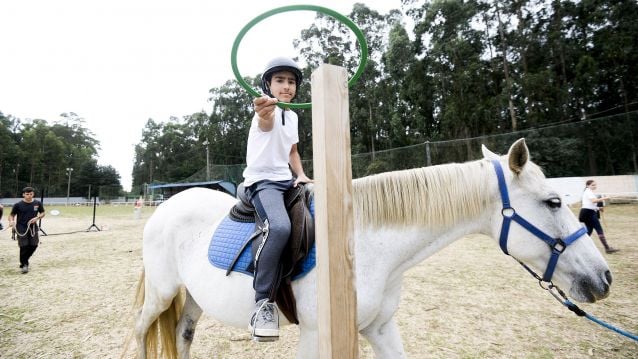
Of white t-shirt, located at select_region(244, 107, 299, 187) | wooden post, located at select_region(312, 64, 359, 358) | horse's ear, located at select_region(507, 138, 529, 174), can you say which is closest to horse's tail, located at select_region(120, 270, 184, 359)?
white t-shirt, located at select_region(244, 107, 299, 187)

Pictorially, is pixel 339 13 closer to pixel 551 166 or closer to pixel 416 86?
pixel 551 166

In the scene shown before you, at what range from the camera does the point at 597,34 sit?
877 inches

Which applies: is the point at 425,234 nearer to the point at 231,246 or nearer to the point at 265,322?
the point at 265,322

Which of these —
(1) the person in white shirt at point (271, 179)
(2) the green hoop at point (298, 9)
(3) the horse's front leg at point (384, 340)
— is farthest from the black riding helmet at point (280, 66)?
(3) the horse's front leg at point (384, 340)

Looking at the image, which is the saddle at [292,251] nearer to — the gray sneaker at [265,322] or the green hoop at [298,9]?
the gray sneaker at [265,322]

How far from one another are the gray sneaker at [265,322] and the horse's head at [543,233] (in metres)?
1.53

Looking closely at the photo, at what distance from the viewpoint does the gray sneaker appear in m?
1.69

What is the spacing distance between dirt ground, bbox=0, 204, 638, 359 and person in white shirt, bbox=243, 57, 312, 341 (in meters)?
2.02

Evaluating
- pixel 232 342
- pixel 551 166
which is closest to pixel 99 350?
pixel 232 342

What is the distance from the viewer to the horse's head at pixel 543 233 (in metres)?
1.79

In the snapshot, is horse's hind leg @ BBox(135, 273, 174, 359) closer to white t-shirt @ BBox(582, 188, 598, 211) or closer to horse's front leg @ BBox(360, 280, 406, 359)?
horse's front leg @ BBox(360, 280, 406, 359)

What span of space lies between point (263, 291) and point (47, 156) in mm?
79020

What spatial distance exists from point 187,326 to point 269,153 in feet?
6.47

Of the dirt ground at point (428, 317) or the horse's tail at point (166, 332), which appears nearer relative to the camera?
the horse's tail at point (166, 332)
